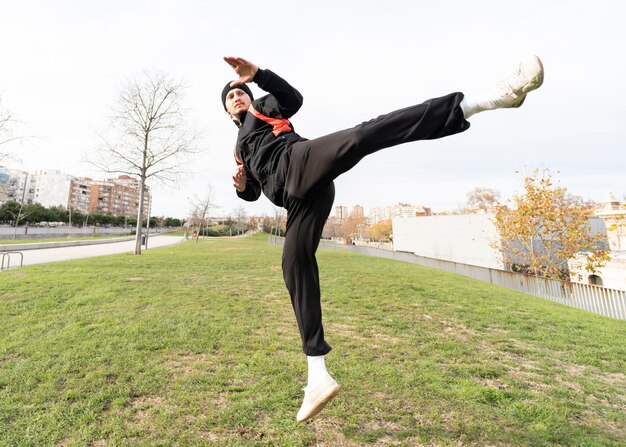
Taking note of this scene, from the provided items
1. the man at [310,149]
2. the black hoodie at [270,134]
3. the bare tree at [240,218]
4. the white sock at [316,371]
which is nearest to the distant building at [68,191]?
the bare tree at [240,218]

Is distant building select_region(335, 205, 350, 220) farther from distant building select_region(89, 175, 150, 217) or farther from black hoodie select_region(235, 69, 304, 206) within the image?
black hoodie select_region(235, 69, 304, 206)

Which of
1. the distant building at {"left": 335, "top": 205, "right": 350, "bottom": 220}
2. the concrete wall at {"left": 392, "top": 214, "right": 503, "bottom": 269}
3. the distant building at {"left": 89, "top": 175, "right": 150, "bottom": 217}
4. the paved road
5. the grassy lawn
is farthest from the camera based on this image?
the distant building at {"left": 335, "top": 205, "right": 350, "bottom": 220}

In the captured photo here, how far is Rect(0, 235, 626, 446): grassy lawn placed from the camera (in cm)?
251

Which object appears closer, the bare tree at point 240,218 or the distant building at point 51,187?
the bare tree at point 240,218

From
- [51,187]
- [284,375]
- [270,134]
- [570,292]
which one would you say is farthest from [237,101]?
[51,187]

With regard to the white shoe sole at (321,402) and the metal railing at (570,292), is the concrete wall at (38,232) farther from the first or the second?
the metal railing at (570,292)

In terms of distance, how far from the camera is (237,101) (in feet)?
8.26

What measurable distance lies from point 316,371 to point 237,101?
219cm

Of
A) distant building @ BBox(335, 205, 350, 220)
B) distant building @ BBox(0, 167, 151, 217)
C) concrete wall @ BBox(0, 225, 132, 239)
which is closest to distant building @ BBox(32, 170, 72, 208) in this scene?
distant building @ BBox(0, 167, 151, 217)

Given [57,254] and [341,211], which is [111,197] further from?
[57,254]

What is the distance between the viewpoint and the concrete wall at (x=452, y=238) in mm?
34938

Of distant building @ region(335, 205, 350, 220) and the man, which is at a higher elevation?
distant building @ region(335, 205, 350, 220)

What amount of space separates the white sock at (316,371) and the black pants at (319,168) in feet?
0.18

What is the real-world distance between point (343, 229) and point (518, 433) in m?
111
